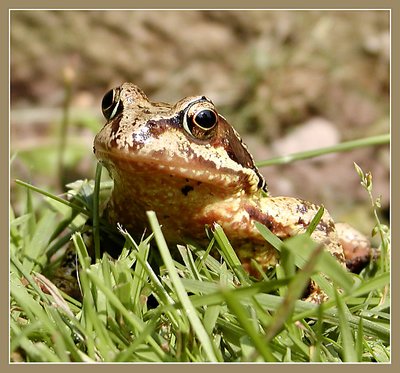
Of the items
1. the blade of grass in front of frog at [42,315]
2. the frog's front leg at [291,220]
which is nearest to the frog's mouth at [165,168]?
the frog's front leg at [291,220]

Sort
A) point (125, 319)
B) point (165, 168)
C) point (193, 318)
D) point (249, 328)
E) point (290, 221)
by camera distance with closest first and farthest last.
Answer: point (249, 328)
point (193, 318)
point (125, 319)
point (165, 168)
point (290, 221)

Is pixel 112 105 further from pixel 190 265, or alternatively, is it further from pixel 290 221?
pixel 290 221

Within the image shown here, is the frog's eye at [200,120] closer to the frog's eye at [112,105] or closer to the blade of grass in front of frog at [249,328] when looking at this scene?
the frog's eye at [112,105]

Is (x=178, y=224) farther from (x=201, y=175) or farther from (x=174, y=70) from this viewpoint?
(x=174, y=70)

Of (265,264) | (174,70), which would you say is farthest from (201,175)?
(174,70)

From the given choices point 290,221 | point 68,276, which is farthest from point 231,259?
point 68,276

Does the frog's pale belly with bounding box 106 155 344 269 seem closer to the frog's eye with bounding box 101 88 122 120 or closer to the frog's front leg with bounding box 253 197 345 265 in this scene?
the frog's front leg with bounding box 253 197 345 265

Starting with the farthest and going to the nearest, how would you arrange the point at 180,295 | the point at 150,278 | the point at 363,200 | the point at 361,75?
the point at 361,75 → the point at 363,200 → the point at 150,278 → the point at 180,295

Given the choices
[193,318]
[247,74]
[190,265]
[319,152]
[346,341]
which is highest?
[247,74]
